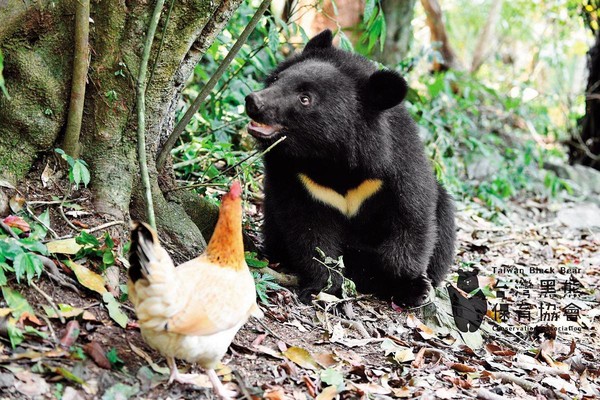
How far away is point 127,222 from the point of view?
10.6 feet

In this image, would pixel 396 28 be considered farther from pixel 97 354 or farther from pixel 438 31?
pixel 97 354

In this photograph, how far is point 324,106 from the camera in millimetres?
3801

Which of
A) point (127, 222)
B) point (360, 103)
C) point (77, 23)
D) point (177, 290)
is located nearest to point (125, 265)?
point (127, 222)

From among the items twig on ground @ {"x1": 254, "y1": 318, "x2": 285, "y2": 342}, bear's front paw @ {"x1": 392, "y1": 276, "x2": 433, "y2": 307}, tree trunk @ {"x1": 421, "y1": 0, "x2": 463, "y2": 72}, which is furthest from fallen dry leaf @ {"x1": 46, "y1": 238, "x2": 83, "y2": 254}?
tree trunk @ {"x1": 421, "y1": 0, "x2": 463, "y2": 72}

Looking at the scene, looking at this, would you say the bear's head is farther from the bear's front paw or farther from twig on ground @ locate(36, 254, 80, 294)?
twig on ground @ locate(36, 254, 80, 294)

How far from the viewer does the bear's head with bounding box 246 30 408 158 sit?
3.71 metres

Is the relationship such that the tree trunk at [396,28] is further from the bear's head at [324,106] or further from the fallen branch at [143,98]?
the fallen branch at [143,98]

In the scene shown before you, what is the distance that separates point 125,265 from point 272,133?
110 centimetres

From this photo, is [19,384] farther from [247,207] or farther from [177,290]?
[247,207]

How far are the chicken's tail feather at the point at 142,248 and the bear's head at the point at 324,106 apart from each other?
4.99ft

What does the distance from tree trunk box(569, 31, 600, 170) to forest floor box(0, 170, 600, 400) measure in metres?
4.68

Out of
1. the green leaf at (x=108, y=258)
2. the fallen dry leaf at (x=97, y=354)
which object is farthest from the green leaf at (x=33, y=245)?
the fallen dry leaf at (x=97, y=354)

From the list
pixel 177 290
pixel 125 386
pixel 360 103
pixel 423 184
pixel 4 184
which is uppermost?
pixel 360 103

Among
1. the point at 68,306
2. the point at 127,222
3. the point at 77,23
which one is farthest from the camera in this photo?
the point at 127,222
